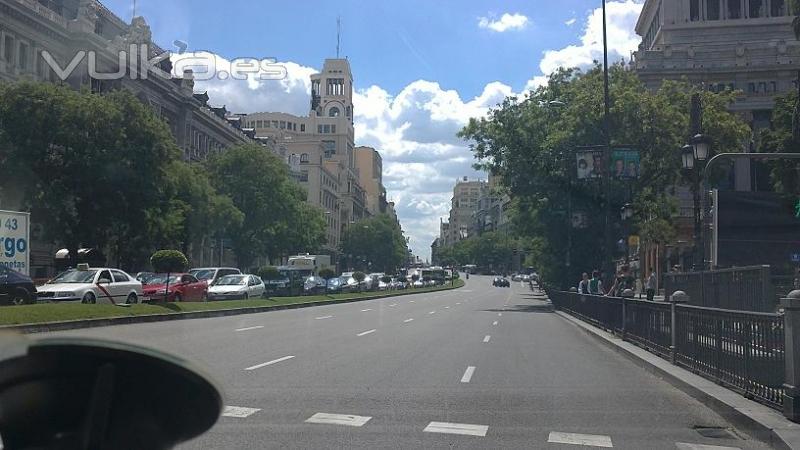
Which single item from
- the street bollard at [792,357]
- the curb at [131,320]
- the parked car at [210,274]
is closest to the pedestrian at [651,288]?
the street bollard at [792,357]

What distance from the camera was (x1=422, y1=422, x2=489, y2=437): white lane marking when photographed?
8.57 meters

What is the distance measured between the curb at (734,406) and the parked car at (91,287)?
18.1m

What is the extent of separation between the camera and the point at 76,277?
2722 centimetres

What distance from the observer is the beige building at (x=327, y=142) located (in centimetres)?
11538

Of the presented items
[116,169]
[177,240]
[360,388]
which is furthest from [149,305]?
[177,240]

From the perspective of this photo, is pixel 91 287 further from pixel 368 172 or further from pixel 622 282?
pixel 368 172

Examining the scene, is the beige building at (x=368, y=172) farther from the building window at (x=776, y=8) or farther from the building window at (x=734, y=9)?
the building window at (x=776, y=8)

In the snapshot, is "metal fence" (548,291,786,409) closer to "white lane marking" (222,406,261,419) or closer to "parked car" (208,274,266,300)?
"white lane marking" (222,406,261,419)

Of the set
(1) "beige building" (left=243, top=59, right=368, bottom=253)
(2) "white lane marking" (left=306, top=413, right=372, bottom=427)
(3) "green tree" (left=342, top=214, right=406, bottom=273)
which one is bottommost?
(2) "white lane marking" (left=306, top=413, right=372, bottom=427)

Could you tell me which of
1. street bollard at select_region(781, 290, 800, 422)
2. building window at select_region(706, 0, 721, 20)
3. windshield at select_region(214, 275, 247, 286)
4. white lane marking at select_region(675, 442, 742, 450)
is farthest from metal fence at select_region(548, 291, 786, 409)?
building window at select_region(706, 0, 721, 20)

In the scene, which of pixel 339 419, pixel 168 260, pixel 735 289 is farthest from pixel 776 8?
pixel 339 419

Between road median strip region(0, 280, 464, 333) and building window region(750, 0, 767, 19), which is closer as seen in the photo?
road median strip region(0, 280, 464, 333)

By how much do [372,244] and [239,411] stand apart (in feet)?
362

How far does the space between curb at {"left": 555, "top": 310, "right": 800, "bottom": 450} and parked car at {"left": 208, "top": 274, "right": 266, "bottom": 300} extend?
25.4 meters
